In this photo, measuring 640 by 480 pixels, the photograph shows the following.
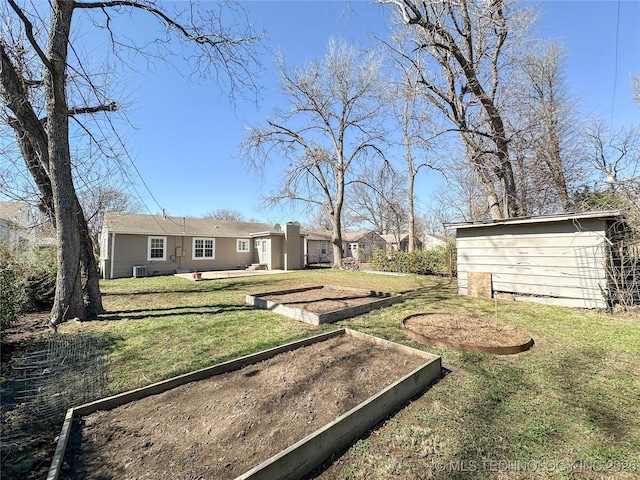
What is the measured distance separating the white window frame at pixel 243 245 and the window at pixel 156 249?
4.56 metres

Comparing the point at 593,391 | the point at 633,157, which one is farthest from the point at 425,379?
the point at 633,157

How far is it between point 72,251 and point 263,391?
5.69m

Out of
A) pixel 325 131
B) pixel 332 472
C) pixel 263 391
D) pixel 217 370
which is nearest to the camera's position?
pixel 332 472

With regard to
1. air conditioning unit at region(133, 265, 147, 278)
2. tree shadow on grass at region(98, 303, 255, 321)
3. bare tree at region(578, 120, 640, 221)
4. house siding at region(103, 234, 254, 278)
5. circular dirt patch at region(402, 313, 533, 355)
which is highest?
bare tree at region(578, 120, 640, 221)

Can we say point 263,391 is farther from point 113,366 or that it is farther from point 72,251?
point 72,251

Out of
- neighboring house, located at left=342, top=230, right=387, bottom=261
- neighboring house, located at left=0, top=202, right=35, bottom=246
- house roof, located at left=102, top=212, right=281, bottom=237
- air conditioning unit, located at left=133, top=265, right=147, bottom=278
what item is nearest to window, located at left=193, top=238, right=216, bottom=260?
house roof, located at left=102, top=212, right=281, bottom=237

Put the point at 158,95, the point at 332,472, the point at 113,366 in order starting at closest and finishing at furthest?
the point at 332,472 < the point at 113,366 < the point at 158,95

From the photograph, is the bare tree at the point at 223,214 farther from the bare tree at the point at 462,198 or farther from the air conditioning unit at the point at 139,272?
the bare tree at the point at 462,198

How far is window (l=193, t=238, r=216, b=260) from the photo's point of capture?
17.1 metres

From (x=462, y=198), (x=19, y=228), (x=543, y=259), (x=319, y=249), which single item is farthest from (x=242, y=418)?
(x=319, y=249)

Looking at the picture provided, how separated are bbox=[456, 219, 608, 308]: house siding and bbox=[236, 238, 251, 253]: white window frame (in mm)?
14426

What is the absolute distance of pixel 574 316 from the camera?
19.1ft

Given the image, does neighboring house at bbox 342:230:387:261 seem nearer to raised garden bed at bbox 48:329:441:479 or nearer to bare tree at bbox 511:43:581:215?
bare tree at bbox 511:43:581:215

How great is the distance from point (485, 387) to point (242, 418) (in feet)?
8.50
